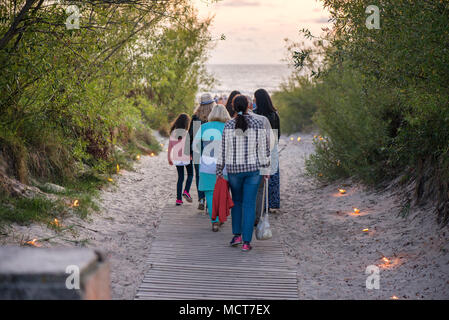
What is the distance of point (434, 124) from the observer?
21.5 feet

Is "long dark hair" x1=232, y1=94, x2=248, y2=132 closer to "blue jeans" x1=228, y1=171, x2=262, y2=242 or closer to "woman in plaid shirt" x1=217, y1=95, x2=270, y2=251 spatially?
"woman in plaid shirt" x1=217, y1=95, x2=270, y2=251

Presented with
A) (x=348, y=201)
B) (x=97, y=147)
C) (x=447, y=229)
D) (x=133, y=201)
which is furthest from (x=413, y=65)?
(x=97, y=147)

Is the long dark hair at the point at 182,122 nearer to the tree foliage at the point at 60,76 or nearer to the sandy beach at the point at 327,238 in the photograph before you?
the tree foliage at the point at 60,76

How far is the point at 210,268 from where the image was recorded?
19.1 feet

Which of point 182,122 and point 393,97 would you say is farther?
point 182,122

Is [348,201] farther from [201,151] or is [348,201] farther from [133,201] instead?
[133,201]

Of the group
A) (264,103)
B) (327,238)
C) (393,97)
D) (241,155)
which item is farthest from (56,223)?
(393,97)

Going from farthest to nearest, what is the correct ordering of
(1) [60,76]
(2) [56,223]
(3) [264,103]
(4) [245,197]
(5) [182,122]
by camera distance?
(5) [182,122]
(3) [264,103]
(1) [60,76]
(2) [56,223]
(4) [245,197]

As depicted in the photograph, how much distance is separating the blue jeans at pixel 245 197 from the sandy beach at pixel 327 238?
2.28 ft

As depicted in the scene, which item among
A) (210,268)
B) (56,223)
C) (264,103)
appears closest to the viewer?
(210,268)

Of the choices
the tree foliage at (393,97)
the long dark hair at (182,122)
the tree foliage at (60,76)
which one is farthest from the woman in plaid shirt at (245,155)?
the long dark hair at (182,122)

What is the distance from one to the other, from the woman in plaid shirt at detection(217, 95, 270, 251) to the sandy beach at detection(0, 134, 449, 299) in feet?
3.32

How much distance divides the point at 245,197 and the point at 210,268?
110 centimetres

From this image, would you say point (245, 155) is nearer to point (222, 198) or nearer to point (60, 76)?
point (222, 198)
